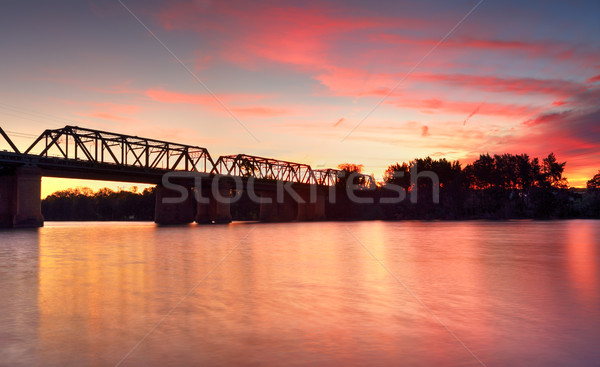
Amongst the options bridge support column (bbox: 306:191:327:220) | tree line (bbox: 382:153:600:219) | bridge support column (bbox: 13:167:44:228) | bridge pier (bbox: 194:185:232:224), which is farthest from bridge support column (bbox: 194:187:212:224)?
tree line (bbox: 382:153:600:219)

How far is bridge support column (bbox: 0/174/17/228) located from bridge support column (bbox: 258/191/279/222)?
79.7 metres

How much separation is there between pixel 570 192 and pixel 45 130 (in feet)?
452

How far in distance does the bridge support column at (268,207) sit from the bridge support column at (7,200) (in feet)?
262

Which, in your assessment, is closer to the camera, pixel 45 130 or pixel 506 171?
pixel 45 130

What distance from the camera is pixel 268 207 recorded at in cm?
14500

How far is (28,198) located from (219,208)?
149 ft

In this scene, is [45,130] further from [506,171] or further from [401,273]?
[506,171]

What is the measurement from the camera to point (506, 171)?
487 ft

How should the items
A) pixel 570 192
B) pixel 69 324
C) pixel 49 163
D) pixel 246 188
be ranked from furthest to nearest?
1. pixel 570 192
2. pixel 246 188
3. pixel 49 163
4. pixel 69 324

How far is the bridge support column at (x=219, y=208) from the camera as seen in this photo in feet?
352

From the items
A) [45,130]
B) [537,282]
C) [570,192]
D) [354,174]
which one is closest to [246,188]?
[45,130]

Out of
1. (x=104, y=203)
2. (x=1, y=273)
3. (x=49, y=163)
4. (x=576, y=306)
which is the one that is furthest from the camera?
(x=104, y=203)

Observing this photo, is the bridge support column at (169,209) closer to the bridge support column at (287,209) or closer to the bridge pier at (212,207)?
the bridge pier at (212,207)

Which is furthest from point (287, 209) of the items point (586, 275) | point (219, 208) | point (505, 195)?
point (586, 275)
